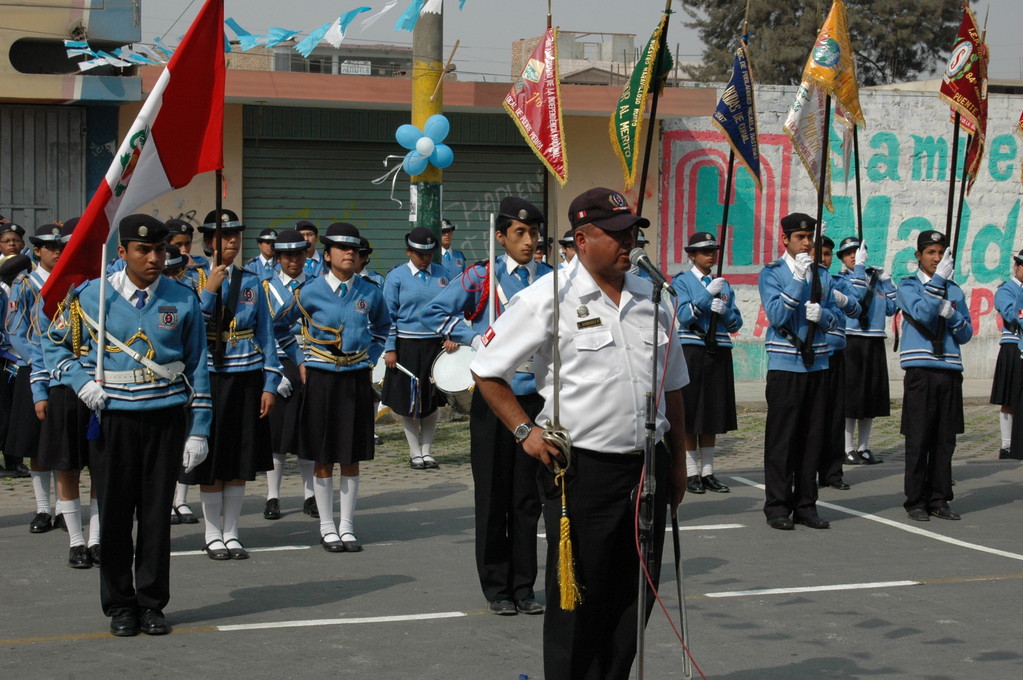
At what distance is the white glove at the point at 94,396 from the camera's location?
659cm

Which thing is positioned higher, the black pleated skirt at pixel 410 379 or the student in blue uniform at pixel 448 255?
the student in blue uniform at pixel 448 255

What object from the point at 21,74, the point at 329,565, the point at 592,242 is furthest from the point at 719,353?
the point at 21,74

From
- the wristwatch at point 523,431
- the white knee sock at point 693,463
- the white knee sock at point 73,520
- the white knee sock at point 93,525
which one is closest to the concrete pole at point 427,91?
the white knee sock at point 693,463

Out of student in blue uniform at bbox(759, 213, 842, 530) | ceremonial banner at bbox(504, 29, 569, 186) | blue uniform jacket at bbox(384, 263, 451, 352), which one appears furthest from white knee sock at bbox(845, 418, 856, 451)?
ceremonial banner at bbox(504, 29, 569, 186)

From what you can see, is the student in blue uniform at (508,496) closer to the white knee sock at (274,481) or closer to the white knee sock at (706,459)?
the white knee sock at (274,481)

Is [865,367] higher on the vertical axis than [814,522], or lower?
higher

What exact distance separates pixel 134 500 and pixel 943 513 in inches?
247

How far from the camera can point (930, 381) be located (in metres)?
10.0

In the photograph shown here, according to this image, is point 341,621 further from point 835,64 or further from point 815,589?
point 835,64

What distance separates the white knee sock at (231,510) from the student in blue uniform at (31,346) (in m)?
1.40

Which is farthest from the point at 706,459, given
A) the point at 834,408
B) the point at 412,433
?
the point at 412,433

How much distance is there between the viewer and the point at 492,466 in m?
7.20

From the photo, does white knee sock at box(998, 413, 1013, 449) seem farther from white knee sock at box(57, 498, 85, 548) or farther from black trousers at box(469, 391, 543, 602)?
white knee sock at box(57, 498, 85, 548)

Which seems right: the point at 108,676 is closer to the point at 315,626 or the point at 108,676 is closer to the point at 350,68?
the point at 315,626
